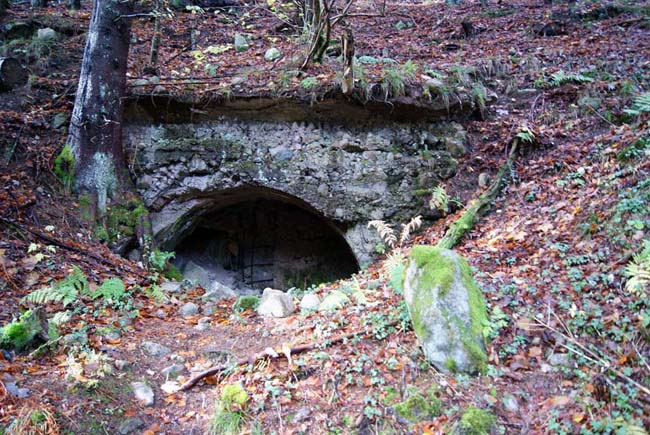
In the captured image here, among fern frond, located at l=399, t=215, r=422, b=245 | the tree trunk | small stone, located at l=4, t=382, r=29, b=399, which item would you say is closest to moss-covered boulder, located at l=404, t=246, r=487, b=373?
fern frond, located at l=399, t=215, r=422, b=245

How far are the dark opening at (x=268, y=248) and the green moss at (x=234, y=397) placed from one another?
5.71 m

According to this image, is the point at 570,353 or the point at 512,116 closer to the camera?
the point at 570,353

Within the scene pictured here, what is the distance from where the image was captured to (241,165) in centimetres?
703

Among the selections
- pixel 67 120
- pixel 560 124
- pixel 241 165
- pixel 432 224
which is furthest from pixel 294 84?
pixel 560 124

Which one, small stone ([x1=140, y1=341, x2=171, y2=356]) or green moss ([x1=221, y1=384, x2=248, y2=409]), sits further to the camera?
small stone ([x1=140, y1=341, x2=171, y2=356])

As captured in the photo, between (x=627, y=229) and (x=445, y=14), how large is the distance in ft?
31.0

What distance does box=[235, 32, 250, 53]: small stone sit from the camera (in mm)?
8586

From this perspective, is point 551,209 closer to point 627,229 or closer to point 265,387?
point 627,229

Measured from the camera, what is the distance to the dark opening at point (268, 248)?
350 inches

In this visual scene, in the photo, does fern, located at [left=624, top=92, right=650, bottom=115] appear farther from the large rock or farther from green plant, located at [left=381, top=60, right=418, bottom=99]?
the large rock

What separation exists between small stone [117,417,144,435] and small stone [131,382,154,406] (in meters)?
0.17

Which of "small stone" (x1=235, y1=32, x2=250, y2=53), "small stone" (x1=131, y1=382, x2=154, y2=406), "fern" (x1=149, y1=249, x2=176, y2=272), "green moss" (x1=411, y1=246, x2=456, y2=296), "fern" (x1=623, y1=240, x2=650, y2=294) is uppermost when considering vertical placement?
"small stone" (x1=235, y1=32, x2=250, y2=53)

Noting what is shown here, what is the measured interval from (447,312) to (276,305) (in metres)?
1.89

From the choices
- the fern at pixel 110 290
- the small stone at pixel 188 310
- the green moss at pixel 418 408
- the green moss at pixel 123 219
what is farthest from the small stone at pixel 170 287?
the green moss at pixel 418 408
